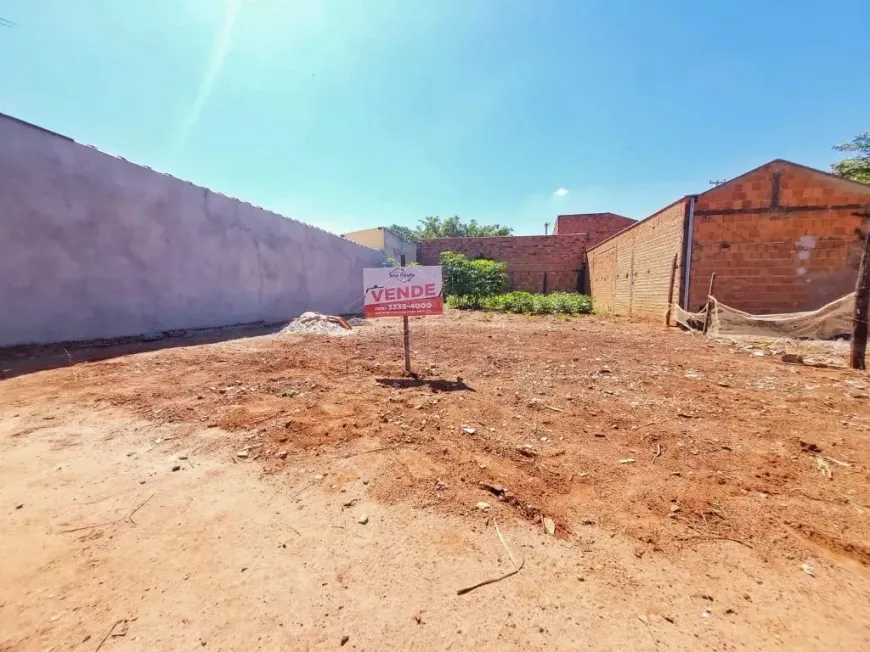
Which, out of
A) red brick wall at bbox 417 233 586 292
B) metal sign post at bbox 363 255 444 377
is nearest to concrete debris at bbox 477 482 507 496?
metal sign post at bbox 363 255 444 377

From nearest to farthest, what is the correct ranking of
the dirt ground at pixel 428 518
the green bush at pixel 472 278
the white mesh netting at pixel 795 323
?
the dirt ground at pixel 428 518
the white mesh netting at pixel 795 323
the green bush at pixel 472 278

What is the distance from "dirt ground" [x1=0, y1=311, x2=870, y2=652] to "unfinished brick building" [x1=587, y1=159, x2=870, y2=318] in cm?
641

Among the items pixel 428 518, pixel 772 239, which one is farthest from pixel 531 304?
pixel 428 518

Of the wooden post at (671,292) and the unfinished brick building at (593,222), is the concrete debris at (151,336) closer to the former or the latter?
the wooden post at (671,292)

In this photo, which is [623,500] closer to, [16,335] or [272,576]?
[272,576]

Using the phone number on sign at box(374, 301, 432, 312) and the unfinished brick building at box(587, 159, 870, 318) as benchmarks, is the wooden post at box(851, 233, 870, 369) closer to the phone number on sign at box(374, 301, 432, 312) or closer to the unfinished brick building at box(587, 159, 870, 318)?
the unfinished brick building at box(587, 159, 870, 318)

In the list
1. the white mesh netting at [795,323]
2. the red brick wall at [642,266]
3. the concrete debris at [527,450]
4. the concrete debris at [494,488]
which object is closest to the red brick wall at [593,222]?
the red brick wall at [642,266]

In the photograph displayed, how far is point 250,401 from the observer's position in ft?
11.4

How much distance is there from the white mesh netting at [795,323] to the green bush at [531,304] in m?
6.30

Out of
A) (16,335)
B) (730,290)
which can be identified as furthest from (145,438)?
(730,290)

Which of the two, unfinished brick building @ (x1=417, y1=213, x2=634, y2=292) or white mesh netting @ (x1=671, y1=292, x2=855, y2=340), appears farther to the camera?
unfinished brick building @ (x1=417, y1=213, x2=634, y2=292)

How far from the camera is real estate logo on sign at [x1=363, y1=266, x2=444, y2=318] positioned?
14.7 feet

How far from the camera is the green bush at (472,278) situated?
1598 cm

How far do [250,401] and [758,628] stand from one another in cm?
383
